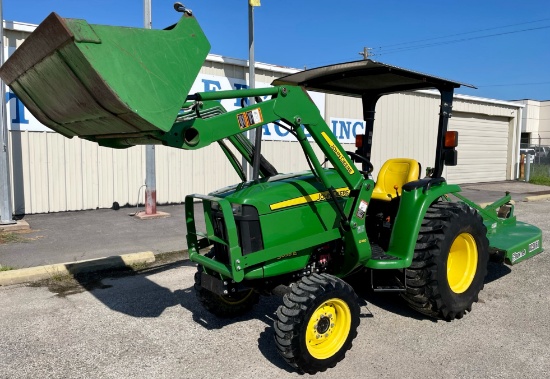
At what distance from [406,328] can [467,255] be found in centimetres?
105

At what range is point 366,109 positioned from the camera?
18.0 ft

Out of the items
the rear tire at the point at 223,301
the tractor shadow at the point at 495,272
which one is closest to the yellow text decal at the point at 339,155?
the rear tire at the point at 223,301

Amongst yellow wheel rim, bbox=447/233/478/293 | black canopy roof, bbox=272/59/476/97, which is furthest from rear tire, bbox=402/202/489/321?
black canopy roof, bbox=272/59/476/97

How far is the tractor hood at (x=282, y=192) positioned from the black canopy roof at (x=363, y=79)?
93 cm

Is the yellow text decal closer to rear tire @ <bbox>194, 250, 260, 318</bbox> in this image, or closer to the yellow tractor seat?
the yellow tractor seat

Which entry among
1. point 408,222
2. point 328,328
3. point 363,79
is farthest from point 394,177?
point 328,328

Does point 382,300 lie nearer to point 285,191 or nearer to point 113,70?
point 285,191

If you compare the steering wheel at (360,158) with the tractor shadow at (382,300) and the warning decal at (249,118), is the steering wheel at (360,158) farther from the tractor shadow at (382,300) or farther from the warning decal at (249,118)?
the warning decal at (249,118)

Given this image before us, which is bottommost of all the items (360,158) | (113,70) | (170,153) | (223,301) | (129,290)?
(129,290)

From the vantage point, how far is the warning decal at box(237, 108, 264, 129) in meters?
3.40

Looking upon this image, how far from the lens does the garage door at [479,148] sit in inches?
717

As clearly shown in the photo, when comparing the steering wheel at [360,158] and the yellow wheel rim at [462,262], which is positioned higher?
the steering wheel at [360,158]

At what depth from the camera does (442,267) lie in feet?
13.8

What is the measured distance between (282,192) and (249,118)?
0.72 m
